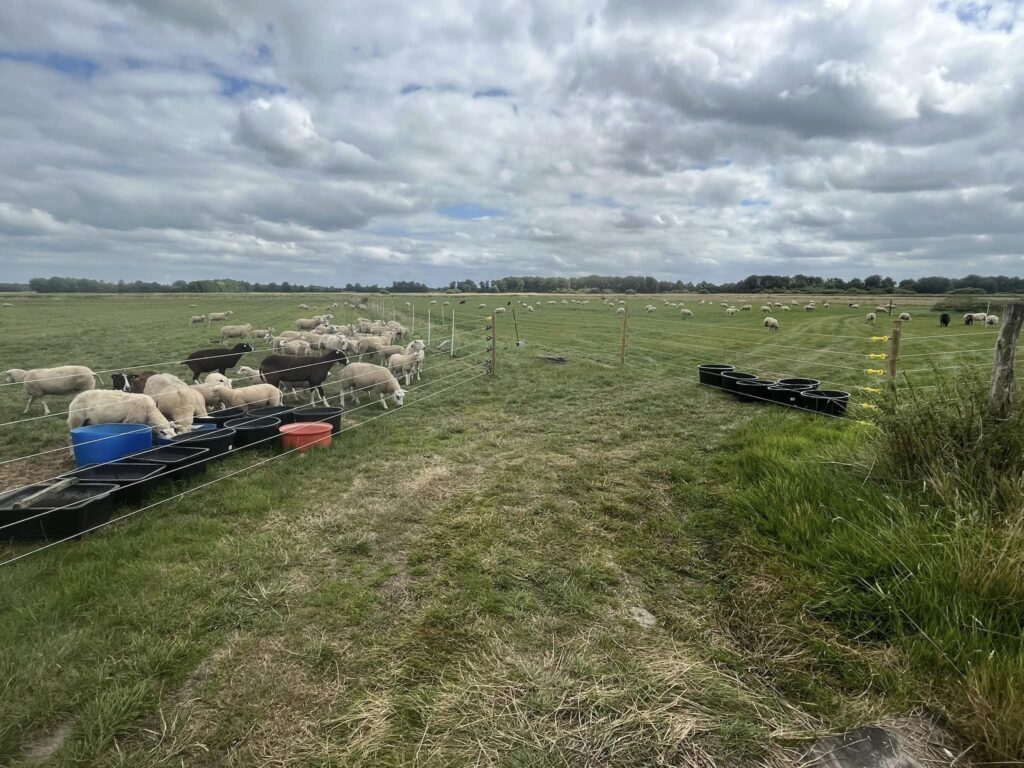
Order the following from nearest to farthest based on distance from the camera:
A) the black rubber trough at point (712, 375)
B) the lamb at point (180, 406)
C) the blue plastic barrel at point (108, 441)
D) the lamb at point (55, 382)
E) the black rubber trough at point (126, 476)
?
the black rubber trough at point (126, 476) < the blue plastic barrel at point (108, 441) < the lamb at point (180, 406) < the lamb at point (55, 382) < the black rubber trough at point (712, 375)

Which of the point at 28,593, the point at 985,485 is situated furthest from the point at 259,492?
the point at 985,485

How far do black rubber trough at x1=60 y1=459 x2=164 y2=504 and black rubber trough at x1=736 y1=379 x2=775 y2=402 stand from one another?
1006 centimetres

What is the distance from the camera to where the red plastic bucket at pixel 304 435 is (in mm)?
7305

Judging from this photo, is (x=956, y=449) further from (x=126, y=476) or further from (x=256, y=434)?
(x=126, y=476)

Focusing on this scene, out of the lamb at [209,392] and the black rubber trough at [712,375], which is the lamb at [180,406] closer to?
the lamb at [209,392]

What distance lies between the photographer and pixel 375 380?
11.0 meters

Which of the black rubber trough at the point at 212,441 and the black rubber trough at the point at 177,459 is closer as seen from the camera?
the black rubber trough at the point at 177,459

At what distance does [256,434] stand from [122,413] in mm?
1998

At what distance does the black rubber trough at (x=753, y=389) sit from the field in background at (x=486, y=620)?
2981 mm

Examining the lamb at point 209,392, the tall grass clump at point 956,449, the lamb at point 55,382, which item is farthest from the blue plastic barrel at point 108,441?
the tall grass clump at point 956,449

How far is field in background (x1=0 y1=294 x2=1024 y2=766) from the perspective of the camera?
254cm

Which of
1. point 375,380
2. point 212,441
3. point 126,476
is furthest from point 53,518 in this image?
point 375,380

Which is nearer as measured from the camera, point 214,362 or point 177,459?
point 177,459

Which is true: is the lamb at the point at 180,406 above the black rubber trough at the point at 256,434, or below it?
above
